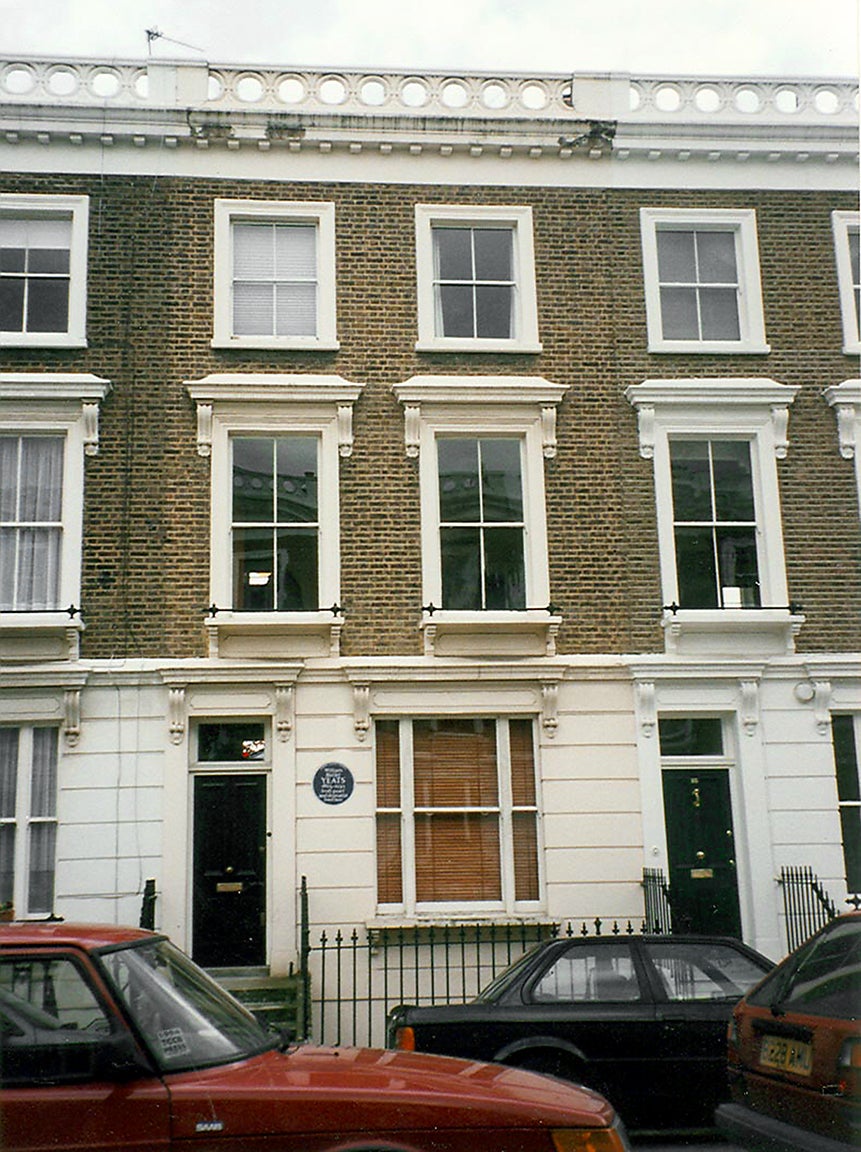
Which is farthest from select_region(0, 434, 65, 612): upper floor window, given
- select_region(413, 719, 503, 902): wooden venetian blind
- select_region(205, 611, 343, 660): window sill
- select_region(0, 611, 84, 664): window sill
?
select_region(413, 719, 503, 902): wooden venetian blind

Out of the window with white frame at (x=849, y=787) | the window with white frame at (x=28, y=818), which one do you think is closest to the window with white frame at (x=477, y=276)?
the window with white frame at (x=849, y=787)

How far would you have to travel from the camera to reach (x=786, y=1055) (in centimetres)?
657

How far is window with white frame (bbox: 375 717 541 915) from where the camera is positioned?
1320 cm

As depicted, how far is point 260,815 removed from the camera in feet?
43.3

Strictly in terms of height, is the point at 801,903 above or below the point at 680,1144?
above

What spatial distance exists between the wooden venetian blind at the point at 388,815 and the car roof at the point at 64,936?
24.7ft

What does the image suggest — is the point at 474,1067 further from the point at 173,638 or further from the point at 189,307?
the point at 189,307

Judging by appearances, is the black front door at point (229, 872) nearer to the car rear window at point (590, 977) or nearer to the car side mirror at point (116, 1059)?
the car rear window at point (590, 977)

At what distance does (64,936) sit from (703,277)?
1212 cm

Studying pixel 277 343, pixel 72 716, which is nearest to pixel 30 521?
pixel 72 716

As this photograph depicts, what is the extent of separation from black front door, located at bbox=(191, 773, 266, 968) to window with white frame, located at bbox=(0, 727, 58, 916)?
1.57 meters

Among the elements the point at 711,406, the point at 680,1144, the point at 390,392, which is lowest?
the point at 680,1144

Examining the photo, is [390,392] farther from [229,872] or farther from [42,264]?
[229,872]

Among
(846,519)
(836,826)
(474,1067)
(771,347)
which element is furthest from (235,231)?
(474,1067)
